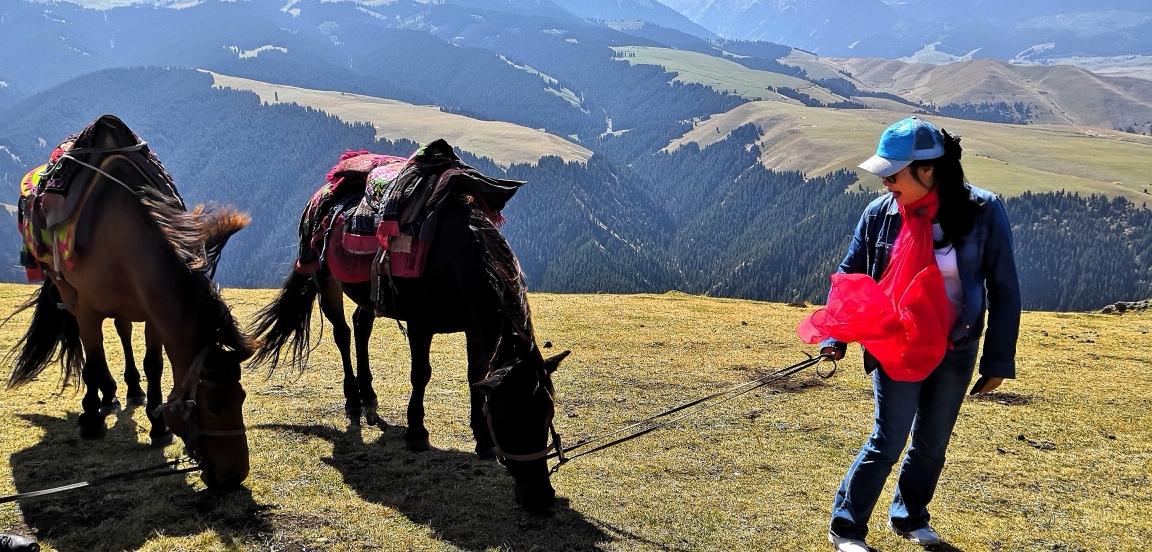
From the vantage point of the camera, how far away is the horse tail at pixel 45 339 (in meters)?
7.21

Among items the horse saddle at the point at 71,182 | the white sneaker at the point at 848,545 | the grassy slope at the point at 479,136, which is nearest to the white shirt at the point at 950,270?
the white sneaker at the point at 848,545

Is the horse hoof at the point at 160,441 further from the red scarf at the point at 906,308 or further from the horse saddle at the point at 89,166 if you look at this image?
the red scarf at the point at 906,308

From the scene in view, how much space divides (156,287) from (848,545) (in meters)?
5.33

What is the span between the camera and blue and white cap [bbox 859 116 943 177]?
3.99 metres

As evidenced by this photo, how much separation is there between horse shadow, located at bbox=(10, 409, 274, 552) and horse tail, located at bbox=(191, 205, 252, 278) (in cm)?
179

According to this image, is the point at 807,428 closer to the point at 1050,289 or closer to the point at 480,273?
the point at 480,273

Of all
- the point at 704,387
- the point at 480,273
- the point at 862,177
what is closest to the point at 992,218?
the point at 480,273

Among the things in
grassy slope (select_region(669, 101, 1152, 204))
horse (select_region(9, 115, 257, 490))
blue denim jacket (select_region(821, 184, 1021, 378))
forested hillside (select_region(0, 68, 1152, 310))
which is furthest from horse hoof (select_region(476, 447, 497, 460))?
grassy slope (select_region(669, 101, 1152, 204))

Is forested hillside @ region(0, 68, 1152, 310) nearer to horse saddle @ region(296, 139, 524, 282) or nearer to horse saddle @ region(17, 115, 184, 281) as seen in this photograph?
horse saddle @ region(296, 139, 524, 282)

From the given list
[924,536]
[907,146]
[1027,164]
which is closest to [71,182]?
[907,146]

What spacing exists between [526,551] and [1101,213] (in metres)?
161

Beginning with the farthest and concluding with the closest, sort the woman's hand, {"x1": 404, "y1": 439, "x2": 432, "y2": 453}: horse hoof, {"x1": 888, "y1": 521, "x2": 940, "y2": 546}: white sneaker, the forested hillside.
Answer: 1. the forested hillside
2. {"x1": 404, "y1": 439, "x2": 432, "y2": 453}: horse hoof
3. {"x1": 888, "y1": 521, "x2": 940, "y2": 546}: white sneaker
4. the woman's hand

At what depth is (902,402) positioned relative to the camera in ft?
14.3

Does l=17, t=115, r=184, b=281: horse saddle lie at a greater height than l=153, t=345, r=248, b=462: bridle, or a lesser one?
greater
